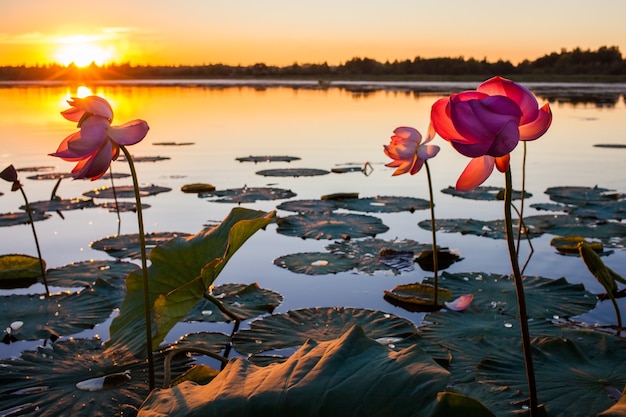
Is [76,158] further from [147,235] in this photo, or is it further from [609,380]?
[147,235]

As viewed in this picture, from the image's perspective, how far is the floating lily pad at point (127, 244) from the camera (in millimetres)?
3686

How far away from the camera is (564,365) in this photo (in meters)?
1.87

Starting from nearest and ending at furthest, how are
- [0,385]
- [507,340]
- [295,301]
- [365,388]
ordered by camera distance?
[365,388], [0,385], [507,340], [295,301]

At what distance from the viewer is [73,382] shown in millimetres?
1944

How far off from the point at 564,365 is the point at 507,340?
0.34 m

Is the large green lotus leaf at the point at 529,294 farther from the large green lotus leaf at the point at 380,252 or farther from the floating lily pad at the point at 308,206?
the floating lily pad at the point at 308,206

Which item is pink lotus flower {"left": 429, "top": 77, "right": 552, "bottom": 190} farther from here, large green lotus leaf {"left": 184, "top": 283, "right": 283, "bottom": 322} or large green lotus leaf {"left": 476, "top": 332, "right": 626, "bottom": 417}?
large green lotus leaf {"left": 184, "top": 283, "right": 283, "bottom": 322}

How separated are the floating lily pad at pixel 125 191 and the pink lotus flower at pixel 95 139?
400 cm

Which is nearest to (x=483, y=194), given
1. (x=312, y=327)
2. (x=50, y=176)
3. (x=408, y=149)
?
(x=408, y=149)

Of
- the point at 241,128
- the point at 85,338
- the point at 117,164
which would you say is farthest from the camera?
the point at 241,128

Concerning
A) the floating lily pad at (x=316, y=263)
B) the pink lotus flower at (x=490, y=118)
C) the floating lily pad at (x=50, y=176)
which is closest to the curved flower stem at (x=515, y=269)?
the pink lotus flower at (x=490, y=118)

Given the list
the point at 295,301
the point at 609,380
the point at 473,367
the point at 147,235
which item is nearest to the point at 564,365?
the point at 609,380

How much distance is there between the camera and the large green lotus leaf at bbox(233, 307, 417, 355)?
226 cm

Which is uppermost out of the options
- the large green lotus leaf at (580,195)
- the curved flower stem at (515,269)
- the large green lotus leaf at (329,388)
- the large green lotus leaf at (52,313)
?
the curved flower stem at (515,269)
